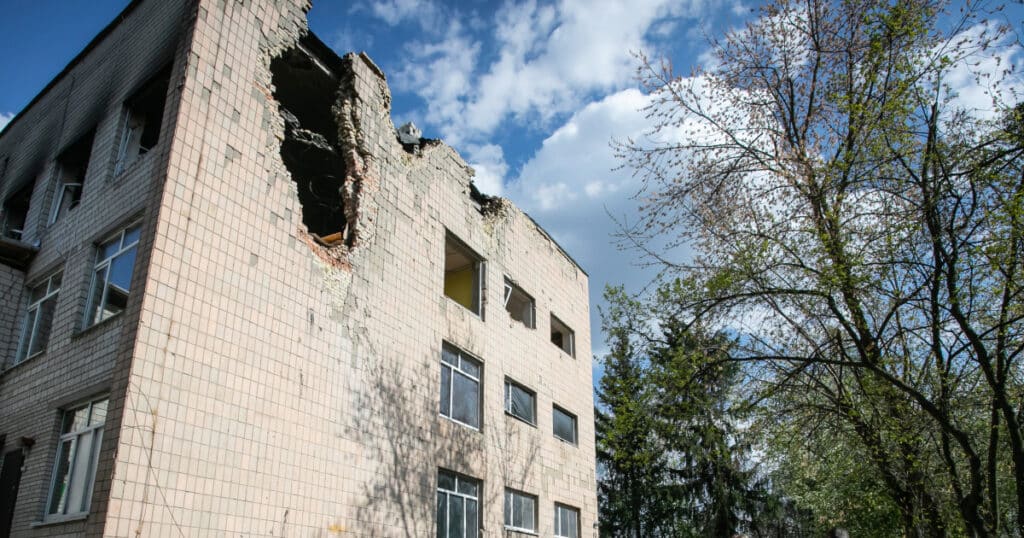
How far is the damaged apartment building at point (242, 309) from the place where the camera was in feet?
30.2

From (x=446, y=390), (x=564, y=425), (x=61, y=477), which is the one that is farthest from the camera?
(x=564, y=425)

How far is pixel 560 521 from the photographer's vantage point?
18.0m

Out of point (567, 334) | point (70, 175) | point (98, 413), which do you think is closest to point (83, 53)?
point (70, 175)

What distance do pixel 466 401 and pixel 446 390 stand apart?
820 mm

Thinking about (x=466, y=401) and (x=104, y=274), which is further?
(x=466, y=401)

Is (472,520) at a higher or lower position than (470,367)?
lower

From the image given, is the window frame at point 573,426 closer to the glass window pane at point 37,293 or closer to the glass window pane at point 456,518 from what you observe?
the glass window pane at point 456,518

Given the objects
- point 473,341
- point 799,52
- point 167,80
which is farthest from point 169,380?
point 799,52

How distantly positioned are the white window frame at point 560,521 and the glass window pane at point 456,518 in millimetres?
4360

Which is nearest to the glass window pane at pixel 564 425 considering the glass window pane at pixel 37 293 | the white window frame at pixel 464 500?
the white window frame at pixel 464 500

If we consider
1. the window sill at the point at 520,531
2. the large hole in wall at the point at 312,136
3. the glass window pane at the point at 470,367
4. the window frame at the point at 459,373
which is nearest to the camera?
the large hole in wall at the point at 312,136

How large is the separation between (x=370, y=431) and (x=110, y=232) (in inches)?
207

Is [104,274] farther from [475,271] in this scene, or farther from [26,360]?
[475,271]

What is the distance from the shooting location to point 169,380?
8.98m
